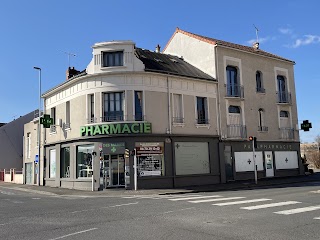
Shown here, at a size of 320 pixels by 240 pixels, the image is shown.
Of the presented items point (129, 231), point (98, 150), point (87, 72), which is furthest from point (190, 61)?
point (129, 231)

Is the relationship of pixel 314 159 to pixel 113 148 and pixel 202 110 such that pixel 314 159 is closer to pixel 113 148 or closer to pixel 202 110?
pixel 202 110

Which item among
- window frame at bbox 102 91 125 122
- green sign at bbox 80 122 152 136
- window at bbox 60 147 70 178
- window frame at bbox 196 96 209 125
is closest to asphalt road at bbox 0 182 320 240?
green sign at bbox 80 122 152 136

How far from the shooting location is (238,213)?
1162 cm

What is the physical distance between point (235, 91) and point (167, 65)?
21.2 feet

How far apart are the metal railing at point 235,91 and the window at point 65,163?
13864 millimetres

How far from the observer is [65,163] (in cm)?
2780

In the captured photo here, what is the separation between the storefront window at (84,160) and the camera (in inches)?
998

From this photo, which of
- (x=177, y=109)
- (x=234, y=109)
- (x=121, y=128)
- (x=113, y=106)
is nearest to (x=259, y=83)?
(x=234, y=109)

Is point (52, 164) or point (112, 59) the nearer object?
point (112, 59)

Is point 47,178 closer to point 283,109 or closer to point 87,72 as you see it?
point 87,72

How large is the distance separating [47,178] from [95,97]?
9.53 meters

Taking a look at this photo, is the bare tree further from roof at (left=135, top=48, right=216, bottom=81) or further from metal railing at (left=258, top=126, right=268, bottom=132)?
roof at (left=135, top=48, right=216, bottom=81)

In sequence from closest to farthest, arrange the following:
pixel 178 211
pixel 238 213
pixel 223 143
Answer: pixel 238 213, pixel 178 211, pixel 223 143

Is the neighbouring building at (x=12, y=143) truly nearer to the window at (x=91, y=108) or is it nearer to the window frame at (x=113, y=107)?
the window at (x=91, y=108)
